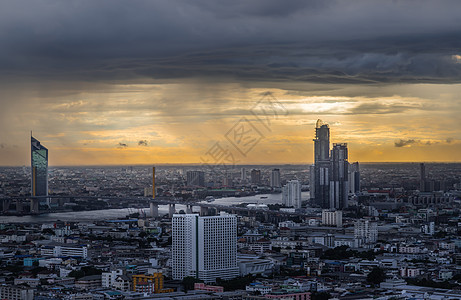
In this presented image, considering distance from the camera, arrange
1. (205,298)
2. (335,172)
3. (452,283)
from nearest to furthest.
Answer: (205,298) → (452,283) → (335,172)

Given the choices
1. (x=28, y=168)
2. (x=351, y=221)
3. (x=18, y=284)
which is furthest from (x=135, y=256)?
(x=28, y=168)

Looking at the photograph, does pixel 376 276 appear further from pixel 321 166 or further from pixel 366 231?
pixel 321 166

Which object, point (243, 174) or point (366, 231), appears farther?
point (243, 174)

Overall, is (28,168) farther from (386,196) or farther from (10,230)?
Answer: (10,230)

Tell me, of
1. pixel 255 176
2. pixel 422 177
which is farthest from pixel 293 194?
A: pixel 255 176

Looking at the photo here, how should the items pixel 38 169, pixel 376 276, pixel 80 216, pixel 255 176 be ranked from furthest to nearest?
1. pixel 255 176
2. pixel 38 169
3. pixel 80 216
4. pixel 376 276
